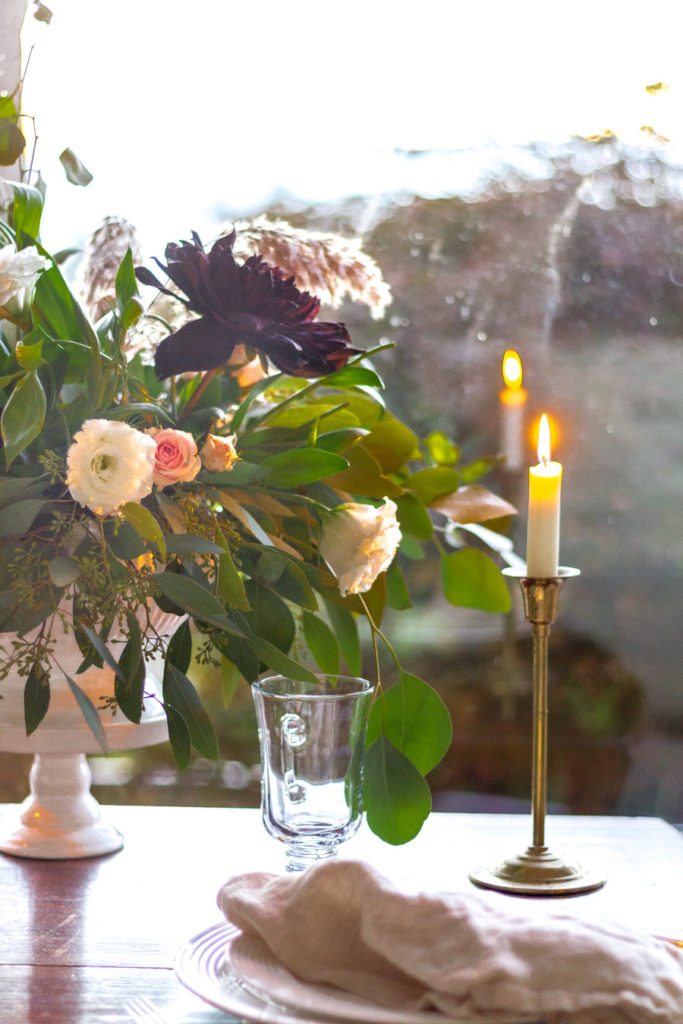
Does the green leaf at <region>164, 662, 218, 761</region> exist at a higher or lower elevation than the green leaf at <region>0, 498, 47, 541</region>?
lower

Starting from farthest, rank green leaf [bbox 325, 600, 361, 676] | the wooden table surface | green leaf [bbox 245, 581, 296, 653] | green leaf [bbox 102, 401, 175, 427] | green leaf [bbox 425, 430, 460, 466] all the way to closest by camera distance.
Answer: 1. green leaf [bbox 425, 430, 460, 466]
2. green leaf [bbox 325, 600, 361, 676]
3. green leaf [bbox 245, 581, 296, 653]
4. green leaf [bbox 102, 401, 175, 427]
5. the wooden table surface

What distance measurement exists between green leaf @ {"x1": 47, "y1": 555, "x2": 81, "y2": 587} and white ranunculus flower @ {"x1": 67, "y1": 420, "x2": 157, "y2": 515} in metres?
0.05

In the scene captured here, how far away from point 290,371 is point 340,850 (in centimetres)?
34

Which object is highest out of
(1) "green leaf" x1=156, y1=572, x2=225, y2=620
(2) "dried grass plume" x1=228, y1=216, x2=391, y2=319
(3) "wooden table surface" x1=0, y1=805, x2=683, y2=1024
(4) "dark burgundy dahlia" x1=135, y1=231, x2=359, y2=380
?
(2) "dried grass plume" x1=228, y1=216, x2=391, y2=319

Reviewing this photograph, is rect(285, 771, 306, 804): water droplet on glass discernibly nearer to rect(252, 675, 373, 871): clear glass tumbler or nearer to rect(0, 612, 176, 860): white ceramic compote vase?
rect(252, 675, 373, 871): clear glass tumbler

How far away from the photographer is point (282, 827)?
0.68 metres

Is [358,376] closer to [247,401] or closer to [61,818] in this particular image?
[247,401]

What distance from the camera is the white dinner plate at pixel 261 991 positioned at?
1.54 ft

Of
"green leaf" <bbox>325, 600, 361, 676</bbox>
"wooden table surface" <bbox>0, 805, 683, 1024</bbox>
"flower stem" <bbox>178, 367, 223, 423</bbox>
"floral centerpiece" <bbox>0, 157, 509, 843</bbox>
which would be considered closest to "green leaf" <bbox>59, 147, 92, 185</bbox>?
"floral centerpiece" <bbox>0, 157, 509, 843</bbox>

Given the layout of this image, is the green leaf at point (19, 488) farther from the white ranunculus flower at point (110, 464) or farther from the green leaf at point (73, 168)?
the green leaf at point (73, 168)

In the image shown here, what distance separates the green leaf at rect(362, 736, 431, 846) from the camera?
2.39 feet

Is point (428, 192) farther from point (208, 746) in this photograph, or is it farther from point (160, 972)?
point (160, 972)

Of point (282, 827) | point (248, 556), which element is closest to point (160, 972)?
point (282, 827)

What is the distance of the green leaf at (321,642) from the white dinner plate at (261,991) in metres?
0.31
